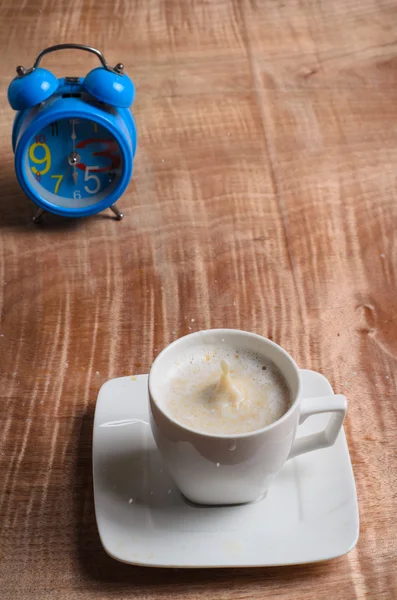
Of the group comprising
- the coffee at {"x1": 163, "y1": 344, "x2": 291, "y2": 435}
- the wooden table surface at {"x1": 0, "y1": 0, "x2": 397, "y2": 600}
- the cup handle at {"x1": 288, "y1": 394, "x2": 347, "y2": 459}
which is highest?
the coffee at {"x1": 163, "y1": 344, "x2": 291, "y2": 435}

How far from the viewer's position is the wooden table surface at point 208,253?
748 mm

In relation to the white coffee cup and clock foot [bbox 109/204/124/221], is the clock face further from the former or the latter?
the white coffee cup

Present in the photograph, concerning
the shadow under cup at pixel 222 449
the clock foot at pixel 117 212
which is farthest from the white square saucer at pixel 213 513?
the clock foot at pixel 117 212

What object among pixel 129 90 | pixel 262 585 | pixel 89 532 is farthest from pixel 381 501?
pixel 129 90

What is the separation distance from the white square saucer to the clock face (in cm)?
47

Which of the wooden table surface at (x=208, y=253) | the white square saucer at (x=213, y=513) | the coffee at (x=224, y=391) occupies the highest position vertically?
the coffee at (x=224, y=391)

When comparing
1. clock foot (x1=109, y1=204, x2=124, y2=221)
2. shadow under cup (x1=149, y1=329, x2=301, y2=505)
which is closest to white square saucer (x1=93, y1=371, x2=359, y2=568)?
shadow under cup (x1=149, y1=329, x2=301, y2=505)

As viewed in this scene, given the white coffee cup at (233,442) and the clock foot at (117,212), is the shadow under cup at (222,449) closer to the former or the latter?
the white coffee cup at (233,442)

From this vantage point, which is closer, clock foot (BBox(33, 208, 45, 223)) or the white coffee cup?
the white coffee cup

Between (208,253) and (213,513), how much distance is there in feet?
1.57

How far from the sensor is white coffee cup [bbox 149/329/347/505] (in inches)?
25.8

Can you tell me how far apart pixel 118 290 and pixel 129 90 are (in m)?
0.29

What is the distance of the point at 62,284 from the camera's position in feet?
3.49

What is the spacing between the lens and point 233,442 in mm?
646
